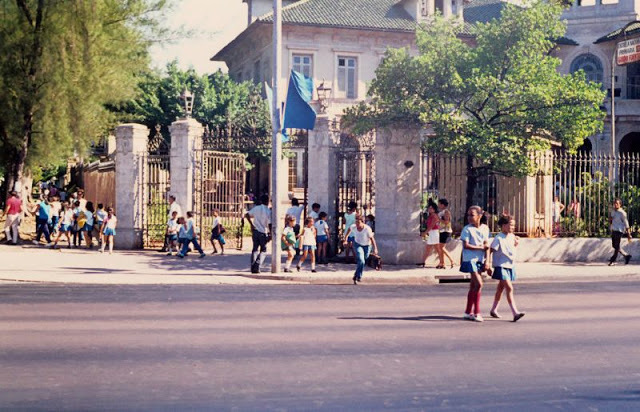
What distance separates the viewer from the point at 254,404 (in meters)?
6.83

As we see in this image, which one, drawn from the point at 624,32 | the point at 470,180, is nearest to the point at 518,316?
the point at 470,180

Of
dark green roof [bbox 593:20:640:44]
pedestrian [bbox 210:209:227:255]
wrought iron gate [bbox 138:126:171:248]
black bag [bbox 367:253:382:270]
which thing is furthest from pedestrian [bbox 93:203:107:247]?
dark green roof [bbox 593:20:640:44]

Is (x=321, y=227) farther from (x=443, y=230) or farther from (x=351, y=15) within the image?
(x=351, y=15)

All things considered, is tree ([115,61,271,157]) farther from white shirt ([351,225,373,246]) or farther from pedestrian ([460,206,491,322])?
pedestrian ([460,206,491,322])

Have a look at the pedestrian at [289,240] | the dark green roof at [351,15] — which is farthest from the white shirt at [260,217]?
the dark green roof at [351,15]

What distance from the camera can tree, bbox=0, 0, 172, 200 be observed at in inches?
1078

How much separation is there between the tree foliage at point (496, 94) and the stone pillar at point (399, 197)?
474mm

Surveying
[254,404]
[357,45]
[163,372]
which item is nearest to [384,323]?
[163,372]

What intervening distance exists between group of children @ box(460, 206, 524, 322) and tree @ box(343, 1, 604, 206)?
845 centimetres

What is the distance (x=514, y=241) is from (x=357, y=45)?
33366 mm

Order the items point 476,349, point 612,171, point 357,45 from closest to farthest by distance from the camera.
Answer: point 476,349
point 612,171
point 357,45

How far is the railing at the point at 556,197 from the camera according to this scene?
24.1 m

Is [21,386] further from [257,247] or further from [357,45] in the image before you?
[357,45]

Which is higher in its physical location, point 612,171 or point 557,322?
point 612,171
